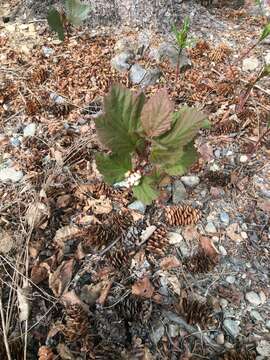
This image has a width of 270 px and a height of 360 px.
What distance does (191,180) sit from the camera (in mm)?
1723

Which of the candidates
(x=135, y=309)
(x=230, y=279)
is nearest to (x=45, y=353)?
(x=135, y=309)

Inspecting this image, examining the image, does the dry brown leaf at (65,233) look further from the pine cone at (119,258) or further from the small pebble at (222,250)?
the small pebble at (222,250)

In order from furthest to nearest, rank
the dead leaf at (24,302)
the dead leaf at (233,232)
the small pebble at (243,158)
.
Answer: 1. the small pebble at (243,158)
2. the dead leaf at (233,232)
3. the dead leaf at (24,302)

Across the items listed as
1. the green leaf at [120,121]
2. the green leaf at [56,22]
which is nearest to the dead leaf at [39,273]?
the green leaf at [120,121]

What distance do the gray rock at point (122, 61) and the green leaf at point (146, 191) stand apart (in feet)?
2.68

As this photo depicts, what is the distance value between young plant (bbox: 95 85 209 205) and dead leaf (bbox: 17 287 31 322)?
1.59 feet

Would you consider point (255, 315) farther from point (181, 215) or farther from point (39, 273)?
point (39, 273)

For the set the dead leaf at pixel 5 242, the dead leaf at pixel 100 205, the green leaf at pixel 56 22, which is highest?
the green leaf at pixel 56 22

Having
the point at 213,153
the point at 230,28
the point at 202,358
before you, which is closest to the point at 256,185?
the point at 213,153

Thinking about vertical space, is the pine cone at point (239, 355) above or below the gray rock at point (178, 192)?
below

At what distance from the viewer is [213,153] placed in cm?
183

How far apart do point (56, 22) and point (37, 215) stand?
3.78 feet

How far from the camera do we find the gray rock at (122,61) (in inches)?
83.1

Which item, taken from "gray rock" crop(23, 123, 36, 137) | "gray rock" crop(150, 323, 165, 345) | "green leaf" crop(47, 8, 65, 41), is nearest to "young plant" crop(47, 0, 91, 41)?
"green leaf" crop(47, 8, 65, 41)
